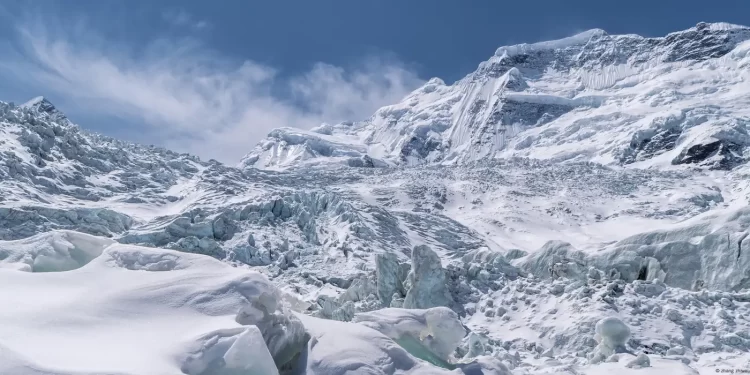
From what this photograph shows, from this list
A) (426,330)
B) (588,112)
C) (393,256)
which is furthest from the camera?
(588,112)

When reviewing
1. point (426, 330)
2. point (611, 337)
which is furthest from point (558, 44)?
point (426, 330)

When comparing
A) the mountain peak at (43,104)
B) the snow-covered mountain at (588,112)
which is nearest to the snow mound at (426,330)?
the snow-covered mountain at (588,112)

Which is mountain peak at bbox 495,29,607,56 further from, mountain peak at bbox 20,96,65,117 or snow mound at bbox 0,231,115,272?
snow mound at bbox 0,231,115,272

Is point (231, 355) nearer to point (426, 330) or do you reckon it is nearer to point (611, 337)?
point (426, 330)

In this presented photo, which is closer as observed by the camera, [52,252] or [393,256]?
[52,252]

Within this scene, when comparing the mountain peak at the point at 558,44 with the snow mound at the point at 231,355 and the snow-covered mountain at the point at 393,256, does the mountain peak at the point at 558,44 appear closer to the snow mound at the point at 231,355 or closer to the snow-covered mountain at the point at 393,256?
the snow-covered mountain at the point at 393,256

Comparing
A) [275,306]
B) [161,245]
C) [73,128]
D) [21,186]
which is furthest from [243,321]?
[73,128]
